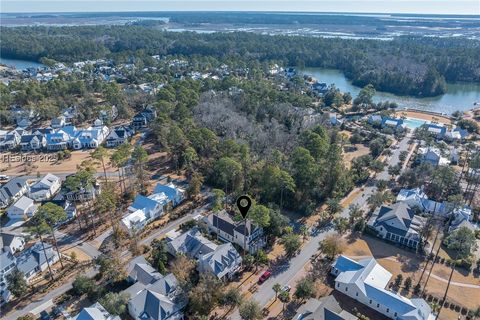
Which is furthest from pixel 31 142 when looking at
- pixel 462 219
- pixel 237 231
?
pixel 462 219

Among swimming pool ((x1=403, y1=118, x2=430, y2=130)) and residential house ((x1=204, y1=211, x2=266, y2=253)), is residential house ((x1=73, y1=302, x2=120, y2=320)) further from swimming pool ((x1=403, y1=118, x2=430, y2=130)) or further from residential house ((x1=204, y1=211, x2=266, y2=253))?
swimming pool ((x1=403, y1=118, x2=430, y2=130))

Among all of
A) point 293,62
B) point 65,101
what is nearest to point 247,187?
point 65,101

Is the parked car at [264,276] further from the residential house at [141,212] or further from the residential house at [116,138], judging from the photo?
the residential house at [116,138]

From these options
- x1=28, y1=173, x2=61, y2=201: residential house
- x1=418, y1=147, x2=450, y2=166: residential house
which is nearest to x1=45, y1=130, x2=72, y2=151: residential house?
x1=28, y1=173, x2=61, y2=201: residential house

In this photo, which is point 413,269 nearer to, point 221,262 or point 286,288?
point 286,288

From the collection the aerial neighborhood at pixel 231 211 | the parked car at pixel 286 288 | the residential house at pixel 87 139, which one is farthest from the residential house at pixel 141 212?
the residential house at pixel 87 139
